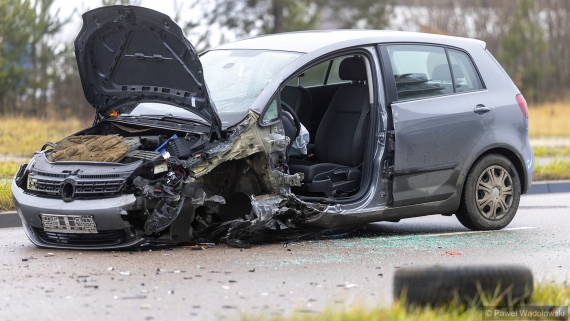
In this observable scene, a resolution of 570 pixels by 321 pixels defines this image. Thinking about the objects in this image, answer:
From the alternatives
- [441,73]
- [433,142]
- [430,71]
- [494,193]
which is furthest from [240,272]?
[494,193]

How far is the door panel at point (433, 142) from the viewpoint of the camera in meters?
7.88

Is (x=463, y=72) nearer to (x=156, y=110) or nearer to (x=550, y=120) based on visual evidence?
(x=156, y=110)

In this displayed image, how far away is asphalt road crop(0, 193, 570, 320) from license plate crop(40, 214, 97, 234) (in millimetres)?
197

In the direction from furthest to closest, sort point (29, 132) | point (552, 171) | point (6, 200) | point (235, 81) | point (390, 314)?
1. point (29, 132)
2. point (552, 171)
3. point (6, 200)
4. point (235, 81)
5. point (390, 314)

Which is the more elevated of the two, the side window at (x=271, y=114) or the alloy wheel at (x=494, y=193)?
the side window at (x=271, y=114)

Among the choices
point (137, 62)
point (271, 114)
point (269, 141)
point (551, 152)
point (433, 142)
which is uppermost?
point (137, 62)

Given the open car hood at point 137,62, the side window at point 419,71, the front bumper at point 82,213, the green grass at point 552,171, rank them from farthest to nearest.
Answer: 1. the green grass at point 552,171
2. the side window at point 419,71
3. the open car hood at point 137,62
4. the front bumper at point 82,213

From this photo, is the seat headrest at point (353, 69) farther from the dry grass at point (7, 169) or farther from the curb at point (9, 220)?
the dry grass at point (7, 169)

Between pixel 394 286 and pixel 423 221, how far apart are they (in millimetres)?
5249

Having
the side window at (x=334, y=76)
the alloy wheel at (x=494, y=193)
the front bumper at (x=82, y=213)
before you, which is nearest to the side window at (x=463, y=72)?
the alloy wheel at (x=494, y=193)

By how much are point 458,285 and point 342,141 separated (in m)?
3.67

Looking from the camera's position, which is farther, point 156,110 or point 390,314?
point 156,110

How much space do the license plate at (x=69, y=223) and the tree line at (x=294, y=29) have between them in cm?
1400

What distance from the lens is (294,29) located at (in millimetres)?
28203
